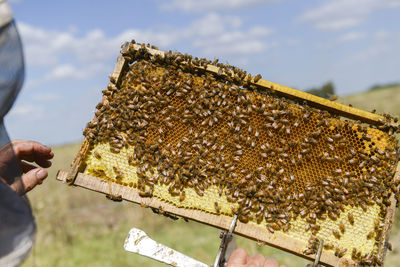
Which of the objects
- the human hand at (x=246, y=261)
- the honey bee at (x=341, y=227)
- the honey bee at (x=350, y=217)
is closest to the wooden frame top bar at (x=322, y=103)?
the honey bee at (x=350, y=217)

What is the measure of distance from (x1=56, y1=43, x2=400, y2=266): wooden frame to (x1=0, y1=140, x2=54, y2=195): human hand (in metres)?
0.33

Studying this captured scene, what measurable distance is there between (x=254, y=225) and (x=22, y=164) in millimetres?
3277

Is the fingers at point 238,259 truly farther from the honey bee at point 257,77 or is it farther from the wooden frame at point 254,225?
the honey bee at point 257,77

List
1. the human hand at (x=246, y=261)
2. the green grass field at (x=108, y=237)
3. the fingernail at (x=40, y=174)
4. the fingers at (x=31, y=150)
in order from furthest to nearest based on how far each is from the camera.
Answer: the green grass field at (x=108, y=237)
the fingers at (x=31, y=150)
the fingernail at (x=40, y=174)
the human hand at (x=246, y=261)

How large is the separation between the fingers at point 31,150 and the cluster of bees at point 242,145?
69 cm

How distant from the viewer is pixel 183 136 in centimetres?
464

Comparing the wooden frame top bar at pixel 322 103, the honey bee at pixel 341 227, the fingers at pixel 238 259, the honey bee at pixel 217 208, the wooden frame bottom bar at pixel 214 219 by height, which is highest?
the wooden frame top bar at pixel 322 103

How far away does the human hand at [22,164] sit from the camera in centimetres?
294

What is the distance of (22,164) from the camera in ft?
15.5

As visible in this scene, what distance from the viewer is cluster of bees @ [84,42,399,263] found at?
432cm

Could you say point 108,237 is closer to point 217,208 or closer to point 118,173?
point 118,173

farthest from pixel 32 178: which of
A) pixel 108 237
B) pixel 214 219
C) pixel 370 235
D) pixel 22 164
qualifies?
pixel 108 237

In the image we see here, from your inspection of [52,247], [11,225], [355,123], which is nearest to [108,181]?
[11,225]

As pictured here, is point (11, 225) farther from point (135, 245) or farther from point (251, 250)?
point (251, 250)
